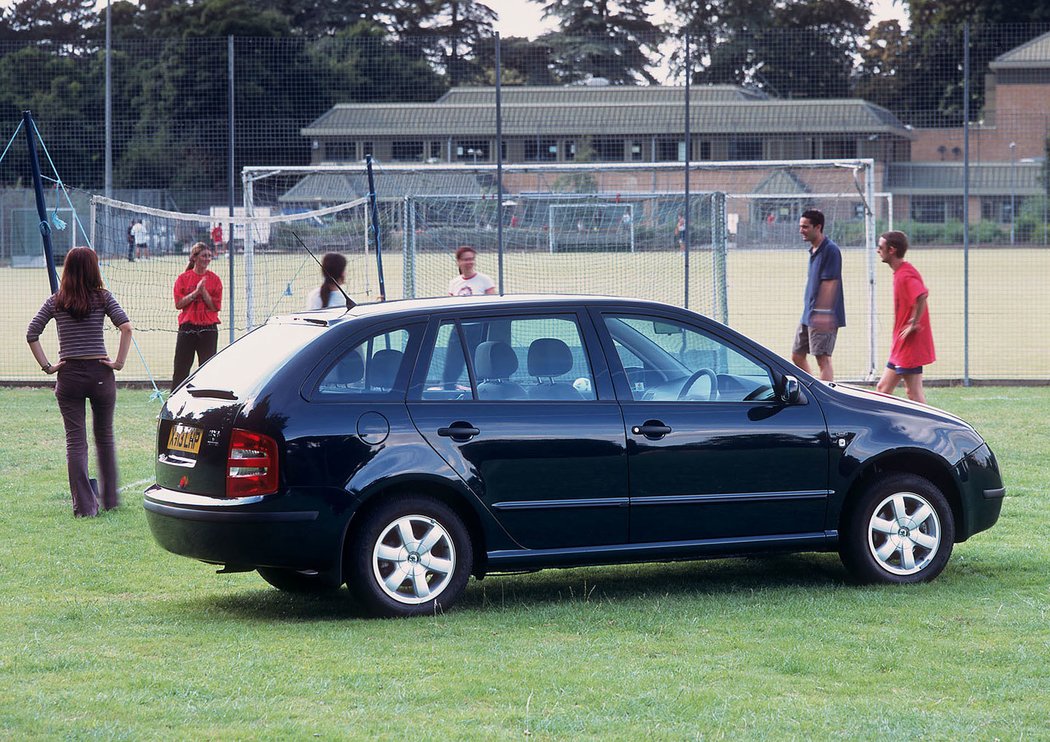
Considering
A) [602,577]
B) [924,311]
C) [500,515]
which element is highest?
[924,311]

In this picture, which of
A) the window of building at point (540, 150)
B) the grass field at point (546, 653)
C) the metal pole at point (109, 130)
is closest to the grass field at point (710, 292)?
the metal pole at point (109, 130)

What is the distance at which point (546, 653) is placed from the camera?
19.4ft

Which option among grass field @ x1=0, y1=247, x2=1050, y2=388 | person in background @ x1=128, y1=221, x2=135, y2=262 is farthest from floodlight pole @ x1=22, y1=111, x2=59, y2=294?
person in background @ x1=128, y1=221, x2=135, y2=262

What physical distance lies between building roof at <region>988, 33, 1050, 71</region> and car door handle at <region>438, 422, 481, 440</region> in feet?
53.8

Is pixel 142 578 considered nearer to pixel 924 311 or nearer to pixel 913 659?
pixel 913 659

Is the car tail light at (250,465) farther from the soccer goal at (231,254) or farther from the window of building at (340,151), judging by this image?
the window of building at (340,151)

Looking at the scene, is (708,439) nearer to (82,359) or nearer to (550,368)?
(550,368)

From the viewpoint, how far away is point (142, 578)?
7715 mm

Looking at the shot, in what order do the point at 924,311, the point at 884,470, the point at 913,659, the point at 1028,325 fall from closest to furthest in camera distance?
the point at 913,659
the point at 884,470
the point at 924,311
the point at 1028,325

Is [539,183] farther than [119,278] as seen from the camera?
Yes

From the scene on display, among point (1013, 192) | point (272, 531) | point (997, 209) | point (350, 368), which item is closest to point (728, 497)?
point (350, 368)

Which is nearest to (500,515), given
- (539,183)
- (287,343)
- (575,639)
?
(575,639)

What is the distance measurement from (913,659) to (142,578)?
13.0 ft

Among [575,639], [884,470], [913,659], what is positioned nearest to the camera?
[913,659]
